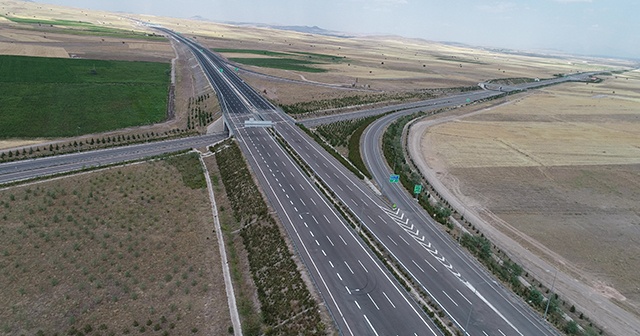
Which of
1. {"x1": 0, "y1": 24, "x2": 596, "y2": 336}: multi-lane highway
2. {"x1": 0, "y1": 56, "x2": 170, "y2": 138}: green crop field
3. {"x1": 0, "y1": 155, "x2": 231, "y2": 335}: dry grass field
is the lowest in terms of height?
{"x1": 0, "y1": 155, "x2": 231, "y2": 335}: dry grass field

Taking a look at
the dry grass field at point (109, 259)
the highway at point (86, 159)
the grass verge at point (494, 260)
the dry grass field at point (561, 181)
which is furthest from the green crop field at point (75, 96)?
the dry grass field at point (561, 181)

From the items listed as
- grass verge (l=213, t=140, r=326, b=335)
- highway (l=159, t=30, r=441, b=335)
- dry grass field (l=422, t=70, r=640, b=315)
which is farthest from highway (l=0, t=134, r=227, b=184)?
dry grass field (l=422, t=70, r=640, b=315)

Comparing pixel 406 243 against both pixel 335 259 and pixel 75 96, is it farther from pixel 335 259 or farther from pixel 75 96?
pixel 75 96

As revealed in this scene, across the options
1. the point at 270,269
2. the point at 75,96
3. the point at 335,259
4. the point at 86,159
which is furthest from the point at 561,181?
the point at 75,96

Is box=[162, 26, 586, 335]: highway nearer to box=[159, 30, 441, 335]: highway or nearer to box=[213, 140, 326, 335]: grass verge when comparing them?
box=[159, 30, 441, 335]: highway

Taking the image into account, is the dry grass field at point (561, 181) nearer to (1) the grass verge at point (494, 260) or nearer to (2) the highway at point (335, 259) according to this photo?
(1) the grass verge at point (494, 260)
